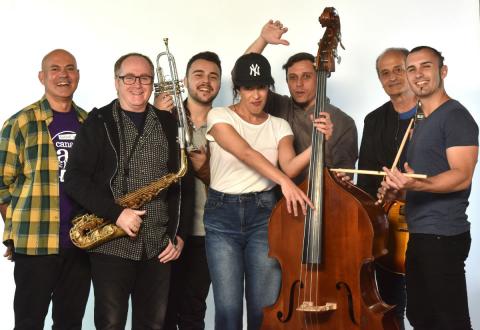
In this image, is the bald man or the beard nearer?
the bald man

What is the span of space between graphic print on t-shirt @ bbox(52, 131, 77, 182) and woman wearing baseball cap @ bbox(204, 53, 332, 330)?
631mm

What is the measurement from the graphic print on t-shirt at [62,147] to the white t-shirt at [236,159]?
618 mm

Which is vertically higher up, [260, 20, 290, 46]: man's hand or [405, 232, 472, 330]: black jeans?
[260, 20, 290, 46]: man's hand

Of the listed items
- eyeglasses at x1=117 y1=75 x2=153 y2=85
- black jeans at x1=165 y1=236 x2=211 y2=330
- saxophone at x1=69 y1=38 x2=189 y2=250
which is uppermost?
eyeglasses at x1=117 y1=75 x2=153 y2=85

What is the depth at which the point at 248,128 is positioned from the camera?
280cm

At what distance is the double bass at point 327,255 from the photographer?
96.7 inches

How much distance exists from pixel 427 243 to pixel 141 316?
108cm

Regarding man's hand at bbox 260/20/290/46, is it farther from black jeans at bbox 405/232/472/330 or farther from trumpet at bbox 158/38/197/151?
black jeans at bbox 405/232/472/330

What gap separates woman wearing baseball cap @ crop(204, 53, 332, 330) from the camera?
2725mm

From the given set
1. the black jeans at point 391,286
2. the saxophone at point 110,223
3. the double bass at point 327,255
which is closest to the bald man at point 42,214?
the saxophone at point 110,223

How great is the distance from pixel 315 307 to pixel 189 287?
0.86 metres

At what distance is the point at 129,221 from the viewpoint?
2615 millimetres

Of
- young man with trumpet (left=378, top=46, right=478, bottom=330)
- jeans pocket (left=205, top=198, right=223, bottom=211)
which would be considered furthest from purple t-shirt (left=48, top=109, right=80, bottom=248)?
young man with trumpet (left=378, top=46, right=478, bottom=330)

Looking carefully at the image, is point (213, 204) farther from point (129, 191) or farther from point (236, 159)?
point (129, 191)
